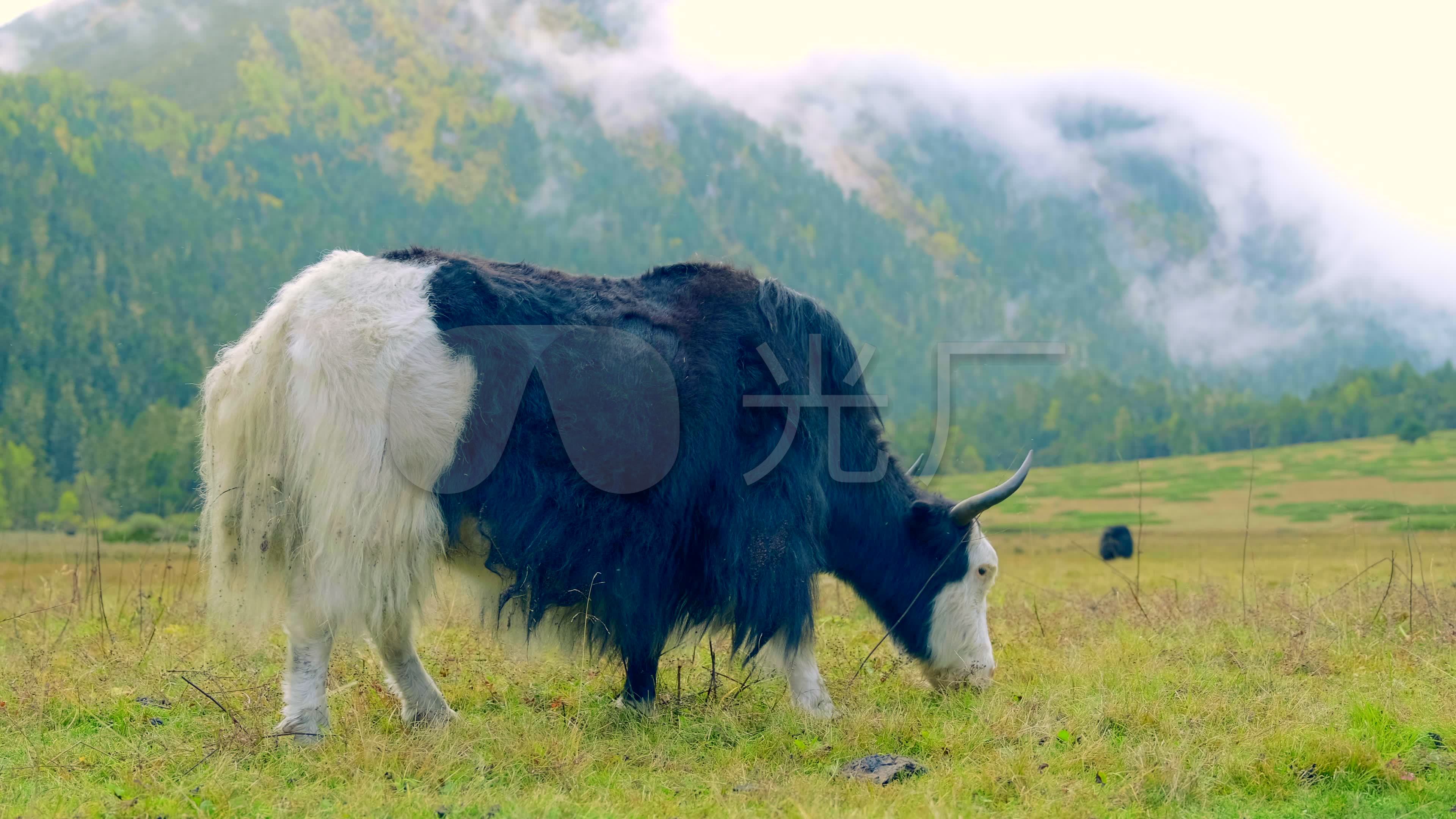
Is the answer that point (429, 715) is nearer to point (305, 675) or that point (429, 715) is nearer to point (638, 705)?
point (305, 675)

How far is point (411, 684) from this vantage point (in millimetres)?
4664

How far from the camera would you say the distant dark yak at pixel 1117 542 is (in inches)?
914

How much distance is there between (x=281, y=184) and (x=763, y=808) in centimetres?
10471

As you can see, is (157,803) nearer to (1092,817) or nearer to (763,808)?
(763,808)

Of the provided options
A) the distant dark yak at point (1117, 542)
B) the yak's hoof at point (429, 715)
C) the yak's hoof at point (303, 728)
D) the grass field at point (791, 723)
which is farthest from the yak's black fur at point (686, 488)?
the distant dark yak at point (1117, 542)

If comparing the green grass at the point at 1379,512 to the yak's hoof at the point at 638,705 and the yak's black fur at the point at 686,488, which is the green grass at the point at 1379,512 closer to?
the yak's black fur at the point at 686,488

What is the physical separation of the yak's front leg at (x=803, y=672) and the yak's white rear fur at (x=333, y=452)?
1.61m

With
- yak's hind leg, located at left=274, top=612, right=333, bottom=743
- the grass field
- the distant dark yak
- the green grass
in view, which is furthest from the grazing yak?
the distant dark yak

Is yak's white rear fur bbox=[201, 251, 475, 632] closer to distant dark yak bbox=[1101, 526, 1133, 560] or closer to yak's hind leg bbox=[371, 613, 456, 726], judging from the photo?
yak's hind leg bbox=[371, 613, 456, 726]

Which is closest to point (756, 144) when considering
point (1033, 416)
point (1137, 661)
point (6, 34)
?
point (6, 34)

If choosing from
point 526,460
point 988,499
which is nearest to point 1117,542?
point 988,499

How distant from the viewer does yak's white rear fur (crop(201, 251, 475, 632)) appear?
4.00 metres

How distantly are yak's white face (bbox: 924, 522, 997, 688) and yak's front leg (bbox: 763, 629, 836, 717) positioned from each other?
0.70 meters

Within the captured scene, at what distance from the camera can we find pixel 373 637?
4.33 meters
